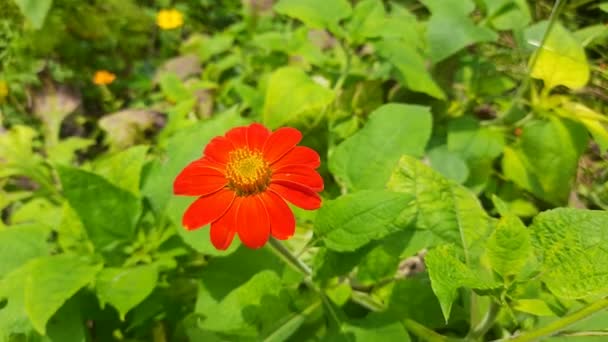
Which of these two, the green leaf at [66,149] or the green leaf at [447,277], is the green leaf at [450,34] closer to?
the green leaf at [447,277]

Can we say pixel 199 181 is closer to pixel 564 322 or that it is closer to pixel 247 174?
pixel 247 174

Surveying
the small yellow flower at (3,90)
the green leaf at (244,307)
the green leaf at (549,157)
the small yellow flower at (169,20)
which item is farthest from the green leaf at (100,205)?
the small yellow flower at (169,20)

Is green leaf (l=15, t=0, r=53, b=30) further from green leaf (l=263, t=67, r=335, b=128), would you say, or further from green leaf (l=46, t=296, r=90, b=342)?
green leaf (l=46, t=296, r=90, b=342)

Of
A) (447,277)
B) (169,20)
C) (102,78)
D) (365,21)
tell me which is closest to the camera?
(447,277)

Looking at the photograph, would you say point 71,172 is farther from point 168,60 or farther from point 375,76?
point 168,60

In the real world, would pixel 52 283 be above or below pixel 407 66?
below

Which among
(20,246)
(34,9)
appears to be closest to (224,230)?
(20,246)
